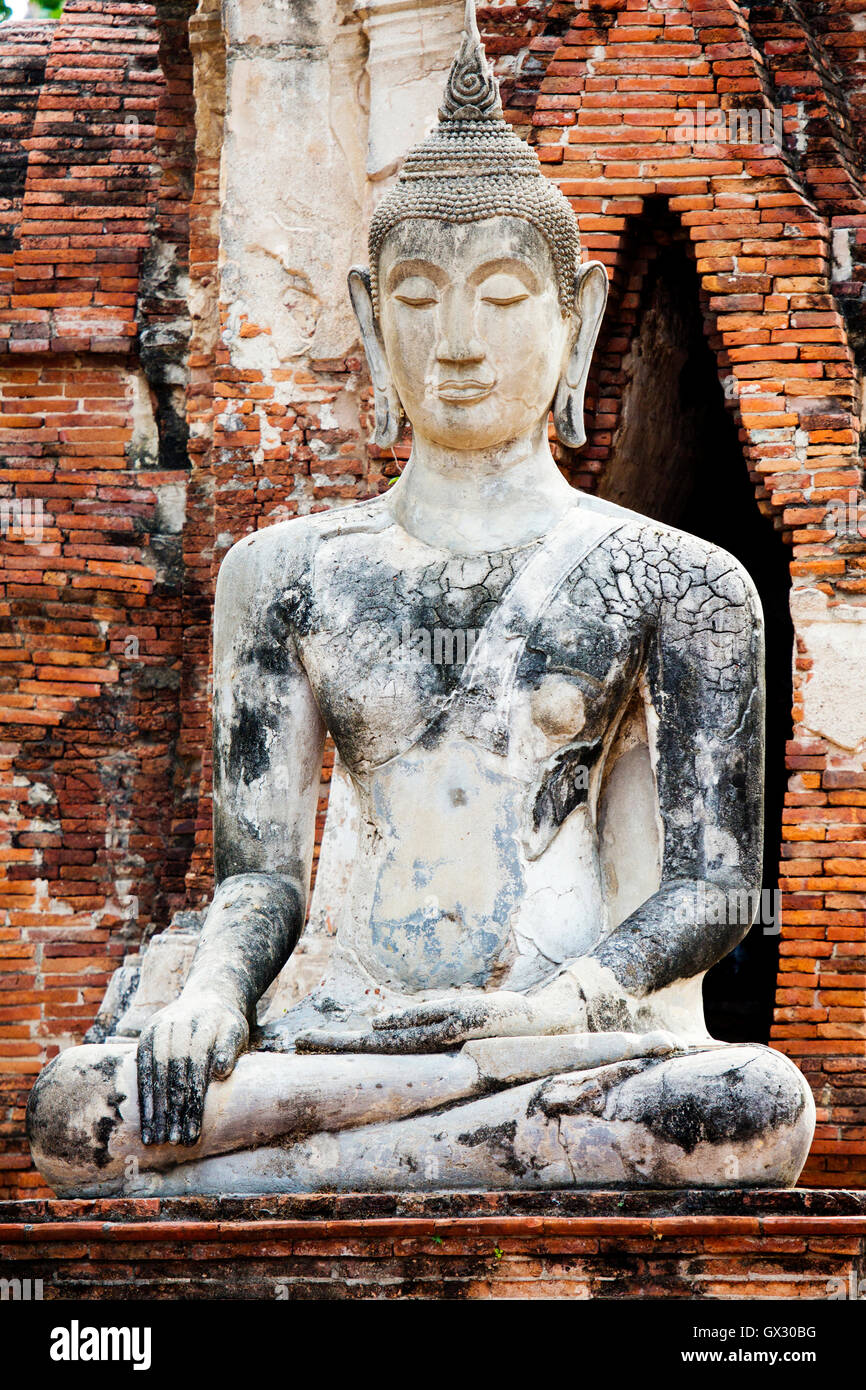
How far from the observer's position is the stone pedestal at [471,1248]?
5.30 m

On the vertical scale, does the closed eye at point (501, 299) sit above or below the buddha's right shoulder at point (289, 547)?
above

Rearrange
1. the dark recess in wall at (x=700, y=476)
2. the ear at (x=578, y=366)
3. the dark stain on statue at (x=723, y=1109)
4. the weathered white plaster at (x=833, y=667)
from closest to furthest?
1. the dark stain on statue at (x=723, y=1109)
2. the ear at (x=578, y=366)
3. the weathered white plaster at (x=833, y=667)
4. the dark recess in wall at (x=700, y=476)

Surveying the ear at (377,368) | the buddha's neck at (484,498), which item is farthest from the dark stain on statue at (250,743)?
the ear at (377,368)

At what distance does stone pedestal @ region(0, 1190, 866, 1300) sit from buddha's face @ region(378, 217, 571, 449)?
6.97 ft

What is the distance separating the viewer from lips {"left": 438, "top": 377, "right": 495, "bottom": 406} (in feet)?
21.4

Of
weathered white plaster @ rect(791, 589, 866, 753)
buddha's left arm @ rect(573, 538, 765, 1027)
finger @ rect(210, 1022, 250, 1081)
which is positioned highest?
weathered white plaster @ rect(791, 589, 866, 753)

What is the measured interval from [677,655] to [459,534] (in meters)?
0.68

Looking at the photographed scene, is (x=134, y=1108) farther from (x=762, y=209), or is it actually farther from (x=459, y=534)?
(x=762, y=209)

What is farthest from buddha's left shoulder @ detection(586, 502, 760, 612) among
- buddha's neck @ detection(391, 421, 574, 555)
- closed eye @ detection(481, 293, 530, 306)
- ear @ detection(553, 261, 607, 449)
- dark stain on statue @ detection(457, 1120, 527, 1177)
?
dark stain on statue @ detection(457, 1120, 527, 1177)

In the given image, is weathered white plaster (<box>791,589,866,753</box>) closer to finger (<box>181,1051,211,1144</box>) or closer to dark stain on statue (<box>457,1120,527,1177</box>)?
dark stain on statue (<box>457,1120,527,1177</box>)

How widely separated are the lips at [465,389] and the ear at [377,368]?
1.08 ft

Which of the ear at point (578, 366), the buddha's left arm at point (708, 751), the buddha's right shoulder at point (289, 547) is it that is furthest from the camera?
the ear at point (578, 366)

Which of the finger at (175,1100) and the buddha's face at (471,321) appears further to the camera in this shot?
the buddha's face at (471,321)

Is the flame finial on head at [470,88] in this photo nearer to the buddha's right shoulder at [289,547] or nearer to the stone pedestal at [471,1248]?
the buddha's right shoulder at [289,547]
